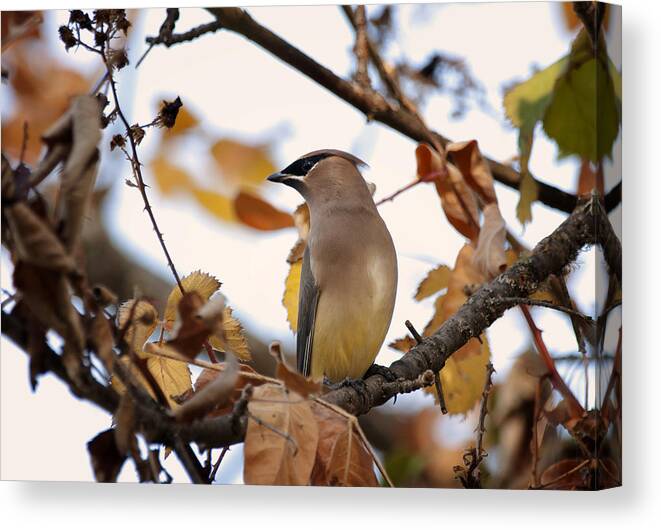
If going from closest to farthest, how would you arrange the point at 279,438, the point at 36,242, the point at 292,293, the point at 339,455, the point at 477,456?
the point at 36,242 → the point at 279,438 → the point at 339,455 → the point at 477,456 → the point at 292,293

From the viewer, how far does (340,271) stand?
2.23 metres

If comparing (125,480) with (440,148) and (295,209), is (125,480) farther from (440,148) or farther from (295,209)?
(440,148)

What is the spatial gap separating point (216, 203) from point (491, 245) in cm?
62

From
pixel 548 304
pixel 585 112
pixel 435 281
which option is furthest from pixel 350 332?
pixel 585 112

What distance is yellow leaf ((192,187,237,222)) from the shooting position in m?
2.20

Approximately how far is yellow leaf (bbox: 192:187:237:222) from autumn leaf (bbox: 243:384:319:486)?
608 millimetres

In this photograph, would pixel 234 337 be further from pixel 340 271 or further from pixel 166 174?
pixel 166 174

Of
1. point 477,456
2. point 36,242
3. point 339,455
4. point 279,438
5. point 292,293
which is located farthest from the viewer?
point 292,293

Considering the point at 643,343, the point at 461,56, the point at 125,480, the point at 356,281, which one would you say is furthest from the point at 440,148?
the point at 125,480

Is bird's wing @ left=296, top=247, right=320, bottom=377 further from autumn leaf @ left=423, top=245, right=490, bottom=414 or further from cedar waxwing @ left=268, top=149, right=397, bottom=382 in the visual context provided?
autumn leaf @ left=423, top=245, right=490, bottom=414

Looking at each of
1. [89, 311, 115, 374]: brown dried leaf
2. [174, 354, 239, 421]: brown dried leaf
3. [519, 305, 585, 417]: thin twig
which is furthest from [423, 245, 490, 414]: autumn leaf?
[89, 311, 115, 374]: brown dried leaf

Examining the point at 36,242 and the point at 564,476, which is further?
the point at 564,476

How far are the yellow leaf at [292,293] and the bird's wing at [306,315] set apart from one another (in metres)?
0.01

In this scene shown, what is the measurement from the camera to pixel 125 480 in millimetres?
2227
